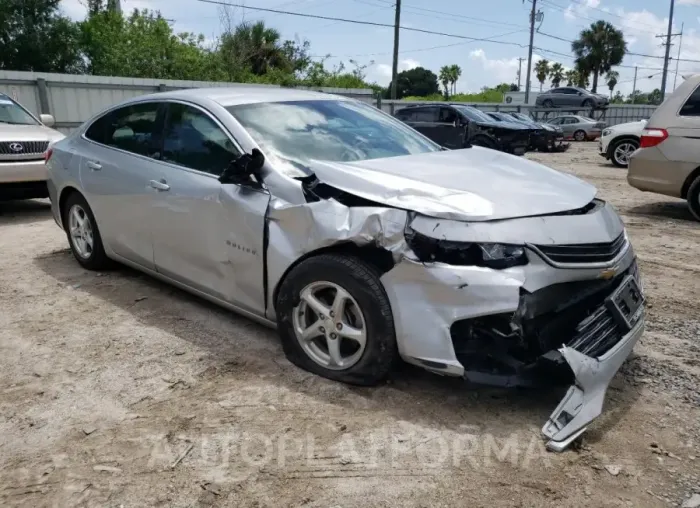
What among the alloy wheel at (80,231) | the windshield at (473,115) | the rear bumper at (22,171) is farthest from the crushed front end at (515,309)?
the windshield at (473,115)

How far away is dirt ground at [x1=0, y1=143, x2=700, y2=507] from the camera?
2.38m

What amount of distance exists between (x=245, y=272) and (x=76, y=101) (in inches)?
477

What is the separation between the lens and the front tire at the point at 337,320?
2885mm

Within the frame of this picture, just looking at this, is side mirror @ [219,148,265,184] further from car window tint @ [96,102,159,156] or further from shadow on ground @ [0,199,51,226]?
shadow on ground @ [0,199,51,226]

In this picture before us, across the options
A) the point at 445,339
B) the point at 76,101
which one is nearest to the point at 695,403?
the point at 445,339

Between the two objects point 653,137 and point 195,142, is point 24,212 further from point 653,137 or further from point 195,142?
point 653,137

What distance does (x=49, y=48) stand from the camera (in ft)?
93.5

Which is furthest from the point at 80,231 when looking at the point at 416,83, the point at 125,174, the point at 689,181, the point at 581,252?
the point at 416,83

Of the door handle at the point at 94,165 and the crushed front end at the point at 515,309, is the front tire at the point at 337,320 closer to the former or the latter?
the crushed front end at the point at 515,309

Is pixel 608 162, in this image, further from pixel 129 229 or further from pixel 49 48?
pixel 49 48

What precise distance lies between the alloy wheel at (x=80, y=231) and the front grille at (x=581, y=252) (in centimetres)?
373

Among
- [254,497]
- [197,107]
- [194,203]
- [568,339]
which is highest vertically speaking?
[197,107]

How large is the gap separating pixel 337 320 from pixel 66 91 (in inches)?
502

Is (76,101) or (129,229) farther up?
(76,101)
